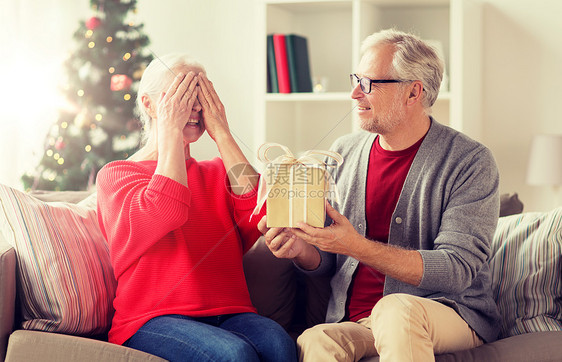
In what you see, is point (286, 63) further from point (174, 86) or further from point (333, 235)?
point (333, 235)

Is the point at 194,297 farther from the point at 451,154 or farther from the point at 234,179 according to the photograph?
the point at 451,154

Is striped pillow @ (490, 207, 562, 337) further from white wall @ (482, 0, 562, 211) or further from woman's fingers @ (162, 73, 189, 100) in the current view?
white wall @ (482, 0, 562, 211)

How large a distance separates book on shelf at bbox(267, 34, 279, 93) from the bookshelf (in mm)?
27

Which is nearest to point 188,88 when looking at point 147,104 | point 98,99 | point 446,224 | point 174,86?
point 174,86

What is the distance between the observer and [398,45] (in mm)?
1717

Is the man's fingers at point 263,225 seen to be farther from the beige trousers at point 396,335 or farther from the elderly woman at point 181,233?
the beige trousers at point 396,335

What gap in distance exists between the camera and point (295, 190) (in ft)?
4.57

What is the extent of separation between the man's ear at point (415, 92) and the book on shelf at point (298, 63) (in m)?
1.43

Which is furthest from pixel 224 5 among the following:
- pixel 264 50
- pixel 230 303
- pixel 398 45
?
pixel 230 303

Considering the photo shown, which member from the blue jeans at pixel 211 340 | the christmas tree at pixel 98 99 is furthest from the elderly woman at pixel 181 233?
the christmas tree at pixel 98 99

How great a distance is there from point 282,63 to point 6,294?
1.95 m

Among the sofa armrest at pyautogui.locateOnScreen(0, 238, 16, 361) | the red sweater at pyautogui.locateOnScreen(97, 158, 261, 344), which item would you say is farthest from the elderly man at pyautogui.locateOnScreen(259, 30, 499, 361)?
the sofa armrest at pyautogui.locateOnScreen(0, 238, 16, 361)

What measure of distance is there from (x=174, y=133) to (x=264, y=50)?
5.63 ft

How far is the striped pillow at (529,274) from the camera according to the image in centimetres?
168
